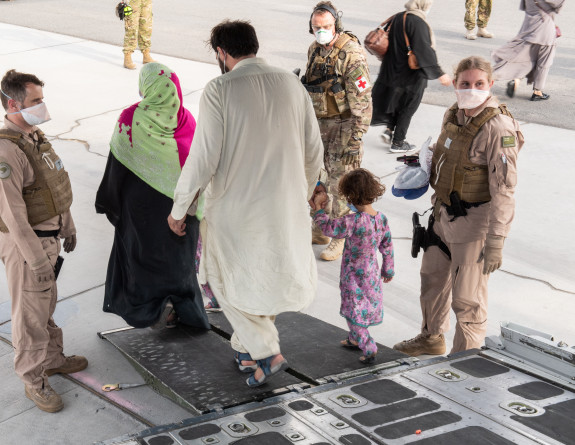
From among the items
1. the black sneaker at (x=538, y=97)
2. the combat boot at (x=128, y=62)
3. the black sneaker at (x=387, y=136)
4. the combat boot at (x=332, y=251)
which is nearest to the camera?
the combat boot at (x=332, y=251)

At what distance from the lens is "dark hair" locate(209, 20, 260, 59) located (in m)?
3.77

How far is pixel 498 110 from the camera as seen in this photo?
164 inches

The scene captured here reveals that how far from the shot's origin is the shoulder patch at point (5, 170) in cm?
378

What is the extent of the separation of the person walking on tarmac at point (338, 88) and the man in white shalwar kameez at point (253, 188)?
1.83 metres

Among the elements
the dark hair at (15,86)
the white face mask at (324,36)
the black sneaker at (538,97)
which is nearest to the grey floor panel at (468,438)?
the dark hair at (15,86)

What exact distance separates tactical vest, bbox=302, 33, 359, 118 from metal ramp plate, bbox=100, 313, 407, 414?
1.61 metres

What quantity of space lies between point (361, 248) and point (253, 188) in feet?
2.69

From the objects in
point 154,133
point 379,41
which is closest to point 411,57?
point 379,41

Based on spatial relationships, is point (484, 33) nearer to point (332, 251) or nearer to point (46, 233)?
point (332, 251)

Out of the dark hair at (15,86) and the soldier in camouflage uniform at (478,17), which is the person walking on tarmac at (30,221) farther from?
the soldier in camouflage uniform at (478,17)

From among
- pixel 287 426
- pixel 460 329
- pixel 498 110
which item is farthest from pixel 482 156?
pixel 287 426

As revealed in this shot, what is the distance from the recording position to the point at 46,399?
4.19m

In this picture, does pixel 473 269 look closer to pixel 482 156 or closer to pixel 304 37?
pixel 482 156

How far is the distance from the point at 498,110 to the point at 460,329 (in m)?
1.22
